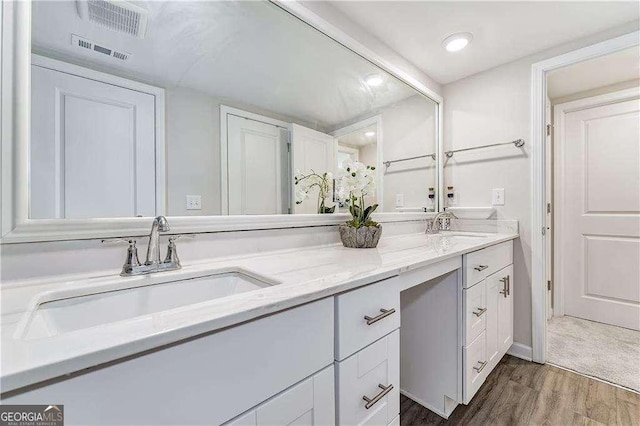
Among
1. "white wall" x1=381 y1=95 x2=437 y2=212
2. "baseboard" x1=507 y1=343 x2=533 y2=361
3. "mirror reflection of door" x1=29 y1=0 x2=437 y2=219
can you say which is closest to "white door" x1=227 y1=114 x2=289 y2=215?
"mirror reflection of door" x1=29 y1=0 x2=437 y2=219

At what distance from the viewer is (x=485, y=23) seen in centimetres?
163

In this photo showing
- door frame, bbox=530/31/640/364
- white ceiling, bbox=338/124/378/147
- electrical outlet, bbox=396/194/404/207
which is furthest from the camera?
electrical outlet, bbox=396/194/404/207

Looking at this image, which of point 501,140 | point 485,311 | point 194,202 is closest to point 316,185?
point 194,202

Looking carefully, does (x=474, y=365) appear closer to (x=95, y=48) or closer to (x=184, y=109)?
(x=184, y=109)

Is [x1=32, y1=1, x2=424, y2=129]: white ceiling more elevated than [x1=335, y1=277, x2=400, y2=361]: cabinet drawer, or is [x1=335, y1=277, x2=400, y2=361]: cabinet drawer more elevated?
[x1=32, y1=1, x2=424, y2=129]: white ceiling

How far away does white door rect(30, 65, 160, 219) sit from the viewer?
30.0 inches

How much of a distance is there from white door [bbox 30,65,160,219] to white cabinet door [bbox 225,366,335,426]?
Answer: 0.70 metres

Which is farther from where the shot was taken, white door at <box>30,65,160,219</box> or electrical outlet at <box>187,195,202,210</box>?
electrical outlet at <box>187,195,202,210</box>

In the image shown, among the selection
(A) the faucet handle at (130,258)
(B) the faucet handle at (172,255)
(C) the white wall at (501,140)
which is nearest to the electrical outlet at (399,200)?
(C) the white wall at (501,140)

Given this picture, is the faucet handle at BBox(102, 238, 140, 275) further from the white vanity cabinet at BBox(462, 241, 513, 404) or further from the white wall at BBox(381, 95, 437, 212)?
the white wall at BBox(381, 95, 437, 212)

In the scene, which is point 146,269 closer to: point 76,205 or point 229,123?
point 76,205

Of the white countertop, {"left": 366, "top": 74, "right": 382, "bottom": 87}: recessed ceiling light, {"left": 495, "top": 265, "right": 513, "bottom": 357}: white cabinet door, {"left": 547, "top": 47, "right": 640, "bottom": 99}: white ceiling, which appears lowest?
{"left": 495, "top": 265, "right": 513, "bottom": 357}: white cabinet door

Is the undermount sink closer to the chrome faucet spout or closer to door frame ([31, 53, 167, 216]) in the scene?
the chrome faucet spout

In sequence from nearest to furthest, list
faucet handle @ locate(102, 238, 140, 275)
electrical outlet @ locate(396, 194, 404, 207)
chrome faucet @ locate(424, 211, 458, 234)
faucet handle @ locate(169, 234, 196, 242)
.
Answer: faucet handle @ locate(102, 238, 140, 275), faucet handle @ locate(169, 234, 196, 242), electrical outlet @ locate(396, 194, 404, 207), chrome faucet @ locate(424, 211, 458, 234)
